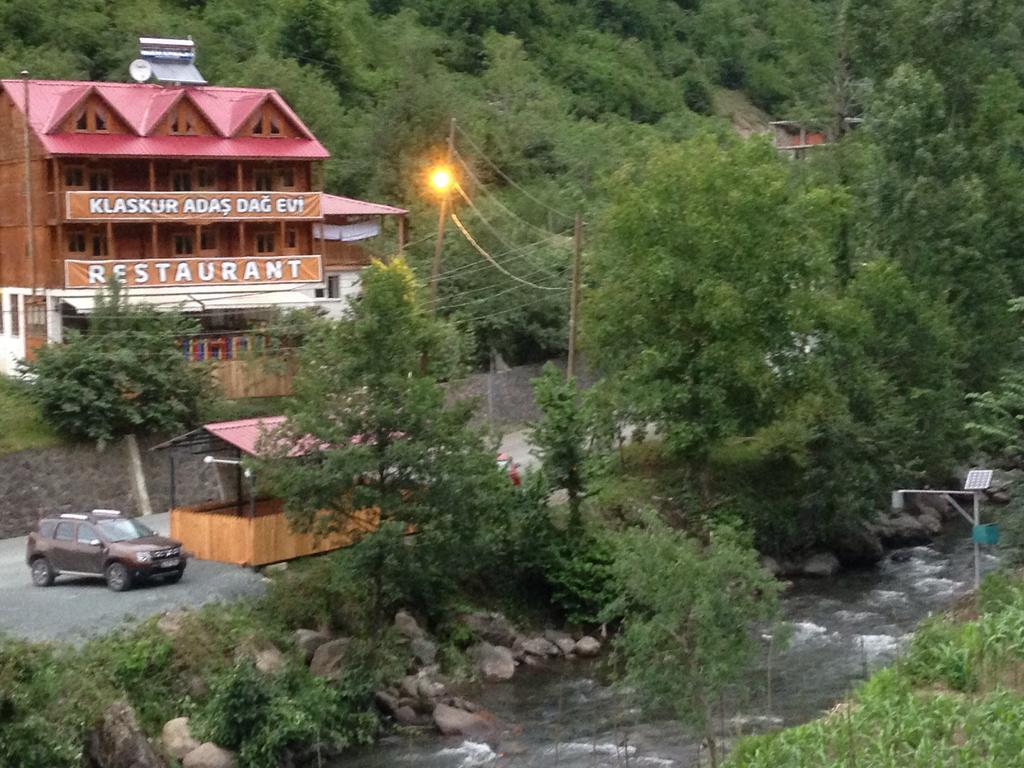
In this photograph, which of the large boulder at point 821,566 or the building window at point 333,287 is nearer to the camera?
the large boulder at point 821,566

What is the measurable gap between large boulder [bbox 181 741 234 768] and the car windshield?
7.55 m

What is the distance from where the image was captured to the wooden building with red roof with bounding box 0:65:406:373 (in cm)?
4453

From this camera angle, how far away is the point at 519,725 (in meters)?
29.2

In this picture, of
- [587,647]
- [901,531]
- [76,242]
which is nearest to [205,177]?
[76,242]

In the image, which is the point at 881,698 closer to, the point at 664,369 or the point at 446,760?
the point at 446,760

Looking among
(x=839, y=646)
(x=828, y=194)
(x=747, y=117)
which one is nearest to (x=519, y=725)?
(x=839, y=646)

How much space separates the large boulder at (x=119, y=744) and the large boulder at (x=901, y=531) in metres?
26.4

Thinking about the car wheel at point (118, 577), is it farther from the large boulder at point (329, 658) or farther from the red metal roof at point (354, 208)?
the red metal roof at point (354, 208)

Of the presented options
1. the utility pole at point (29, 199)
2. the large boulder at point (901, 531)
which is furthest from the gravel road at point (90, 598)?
the large boulder at point (901, 531)

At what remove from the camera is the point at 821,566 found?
42.2m

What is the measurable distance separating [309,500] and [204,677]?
Result: 4.45 metres

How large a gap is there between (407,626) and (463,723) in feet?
14.2

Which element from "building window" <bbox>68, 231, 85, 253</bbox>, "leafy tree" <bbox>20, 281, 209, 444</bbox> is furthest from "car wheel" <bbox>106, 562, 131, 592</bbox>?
"building window" <bbox>68, 231, 85, 253</bbox>

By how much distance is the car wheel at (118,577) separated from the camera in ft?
104
